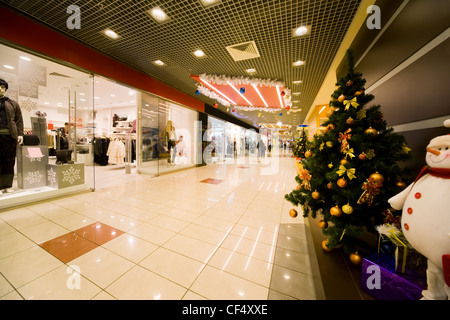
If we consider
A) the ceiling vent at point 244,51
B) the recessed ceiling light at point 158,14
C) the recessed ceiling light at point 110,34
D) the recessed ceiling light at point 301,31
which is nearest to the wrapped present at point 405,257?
the recessed ceiling light at point 301,31

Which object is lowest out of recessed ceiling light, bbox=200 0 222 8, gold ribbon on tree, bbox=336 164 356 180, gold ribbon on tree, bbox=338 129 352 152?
gold ribbon on tree, bbox=336 164 356 180

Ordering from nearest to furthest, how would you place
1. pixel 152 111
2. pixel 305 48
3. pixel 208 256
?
pixel 208 256 < pixel 305 48 < pixel 152 111

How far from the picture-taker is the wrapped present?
1.11 m

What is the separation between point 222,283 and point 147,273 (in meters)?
0.68

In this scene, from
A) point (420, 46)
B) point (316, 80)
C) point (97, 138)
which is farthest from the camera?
point (97, 138)

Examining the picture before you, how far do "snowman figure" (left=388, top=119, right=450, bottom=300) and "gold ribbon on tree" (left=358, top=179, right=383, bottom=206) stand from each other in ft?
0.86

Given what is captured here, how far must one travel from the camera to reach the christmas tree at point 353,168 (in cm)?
131

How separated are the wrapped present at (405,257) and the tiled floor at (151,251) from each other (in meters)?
0.67

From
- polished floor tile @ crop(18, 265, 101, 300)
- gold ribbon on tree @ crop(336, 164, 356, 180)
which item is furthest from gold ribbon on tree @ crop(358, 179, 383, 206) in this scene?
polished floor tile @ crop(18, 265, 101, 300)

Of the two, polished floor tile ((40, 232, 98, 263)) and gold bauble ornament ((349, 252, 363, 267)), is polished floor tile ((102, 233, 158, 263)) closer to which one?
A: polished floor tile ((40, 232, 98, 263))

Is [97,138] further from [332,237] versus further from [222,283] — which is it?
[332,237]

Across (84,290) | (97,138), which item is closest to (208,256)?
(84,290)

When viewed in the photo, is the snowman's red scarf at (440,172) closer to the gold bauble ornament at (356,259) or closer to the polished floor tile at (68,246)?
the gold bauble ornament at (356,259)

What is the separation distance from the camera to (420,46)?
1.33 m
